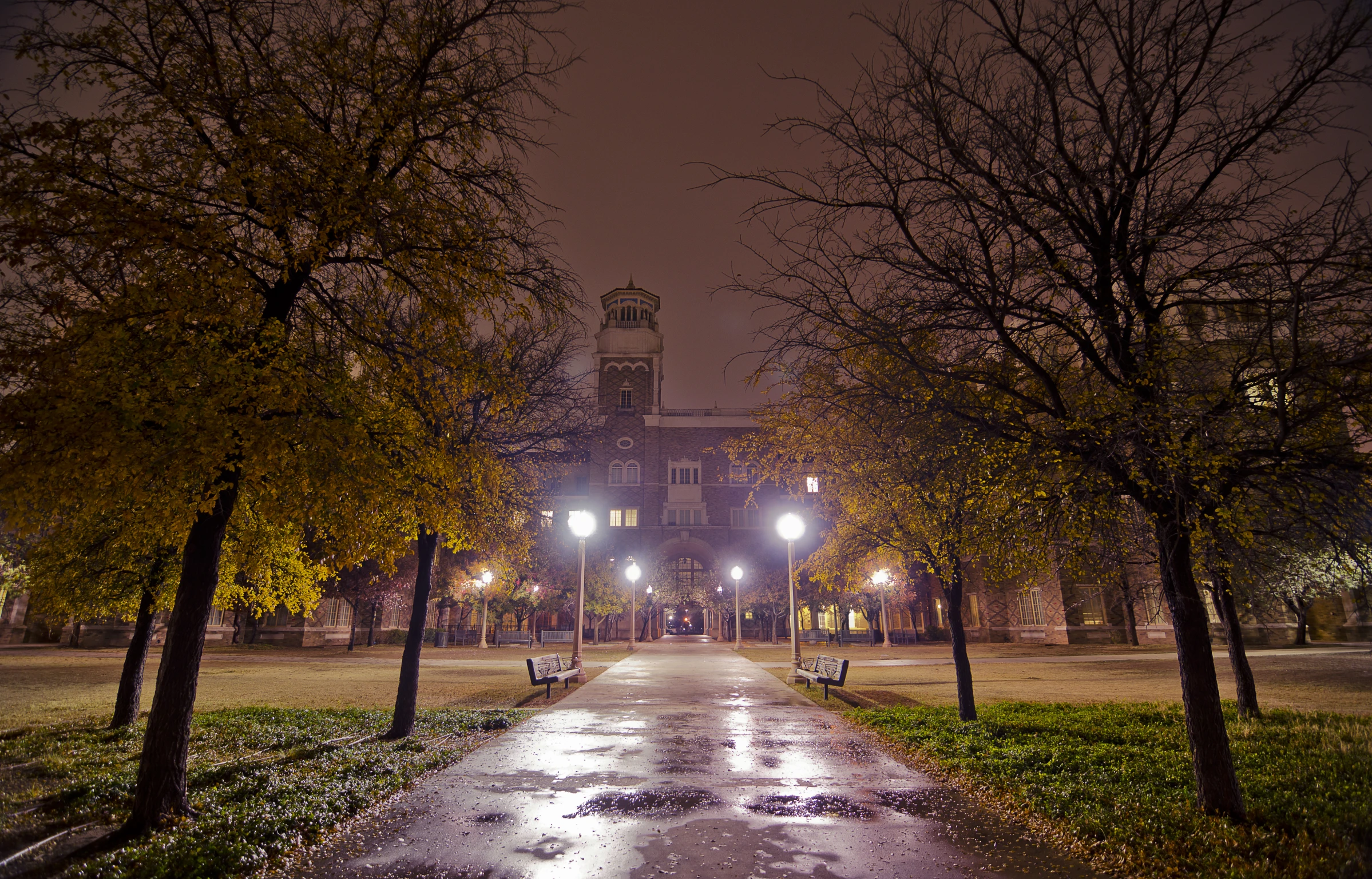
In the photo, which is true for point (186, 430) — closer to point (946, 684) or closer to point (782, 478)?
point (782, 478)

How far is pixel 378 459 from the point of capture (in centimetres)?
583

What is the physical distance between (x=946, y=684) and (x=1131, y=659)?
16933mm

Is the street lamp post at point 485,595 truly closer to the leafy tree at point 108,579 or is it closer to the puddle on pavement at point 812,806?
the leafy tree at point 108,579

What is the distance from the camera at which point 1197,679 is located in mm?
5574

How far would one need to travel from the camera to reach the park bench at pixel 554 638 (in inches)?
1636

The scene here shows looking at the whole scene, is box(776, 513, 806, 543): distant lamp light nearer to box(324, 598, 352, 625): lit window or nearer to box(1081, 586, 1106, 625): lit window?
box(324, 598, 352, 625): lit window

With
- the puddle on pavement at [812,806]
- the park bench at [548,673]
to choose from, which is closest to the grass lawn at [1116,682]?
the park bench at [548,673]

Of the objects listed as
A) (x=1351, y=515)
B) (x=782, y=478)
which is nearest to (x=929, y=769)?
(x=1351, y=515)

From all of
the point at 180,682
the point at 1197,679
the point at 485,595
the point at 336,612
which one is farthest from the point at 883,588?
the point at 180,682

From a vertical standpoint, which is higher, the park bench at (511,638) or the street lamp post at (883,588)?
the street lamp post at (883,588)

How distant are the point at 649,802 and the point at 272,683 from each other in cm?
1718

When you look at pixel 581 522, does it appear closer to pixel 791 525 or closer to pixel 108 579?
pixel 791 525

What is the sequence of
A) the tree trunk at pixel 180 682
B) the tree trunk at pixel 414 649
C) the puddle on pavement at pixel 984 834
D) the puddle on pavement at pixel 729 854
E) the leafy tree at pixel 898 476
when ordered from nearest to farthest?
the puddle on pavement at pixel 729 854
the puddle on pavement at pixel 984 834
the tree trunk at pixel 180 682
the leafy tree at pixel 898 476
the tree trunk at pixel 414 649

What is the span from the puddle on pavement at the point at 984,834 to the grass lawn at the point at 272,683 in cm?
863
